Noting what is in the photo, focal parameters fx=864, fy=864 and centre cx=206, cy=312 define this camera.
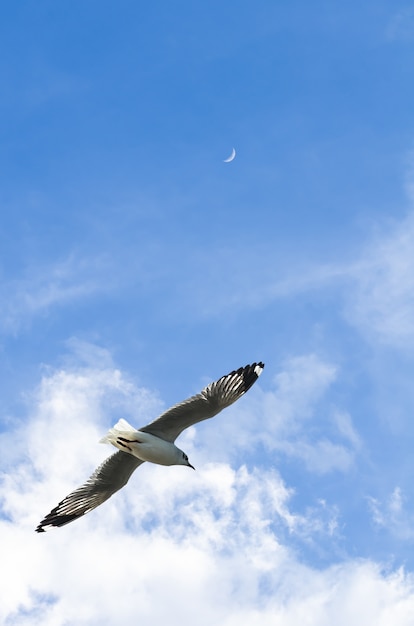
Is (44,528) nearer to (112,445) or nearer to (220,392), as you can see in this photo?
(112,445)

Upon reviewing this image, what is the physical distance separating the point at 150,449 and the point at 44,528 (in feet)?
12.7

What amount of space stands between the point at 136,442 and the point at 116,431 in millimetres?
441

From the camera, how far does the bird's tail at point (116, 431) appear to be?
16.6 meters

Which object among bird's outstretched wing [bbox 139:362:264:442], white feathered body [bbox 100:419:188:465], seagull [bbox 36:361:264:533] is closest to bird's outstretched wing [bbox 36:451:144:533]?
seagull [bbox 36:361:264:533]

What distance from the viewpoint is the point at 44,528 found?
61.7ft

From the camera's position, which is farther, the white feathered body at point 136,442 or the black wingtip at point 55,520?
the black wingtip at point 55,520

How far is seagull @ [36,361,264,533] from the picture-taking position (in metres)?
16.5

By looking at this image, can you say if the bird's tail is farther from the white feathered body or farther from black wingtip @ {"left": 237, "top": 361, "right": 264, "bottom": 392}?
black wingtip @ {"left": 237, "top": 361, "right": 264, "bottom": 392}

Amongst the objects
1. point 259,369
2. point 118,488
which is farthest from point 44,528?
point 259,369

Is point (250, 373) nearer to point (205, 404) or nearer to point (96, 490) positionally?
point (205, 404)

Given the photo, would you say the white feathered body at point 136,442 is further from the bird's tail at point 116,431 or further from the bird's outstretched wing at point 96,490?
the bird's outstretched wing at point 96,490

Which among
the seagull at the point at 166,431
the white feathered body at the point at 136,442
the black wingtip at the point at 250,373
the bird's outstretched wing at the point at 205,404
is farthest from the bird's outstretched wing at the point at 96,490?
the black wingtip at the point at 250,373

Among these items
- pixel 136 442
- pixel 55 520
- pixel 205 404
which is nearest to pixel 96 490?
pixel 55 520

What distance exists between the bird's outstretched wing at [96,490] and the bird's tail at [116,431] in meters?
1.01
